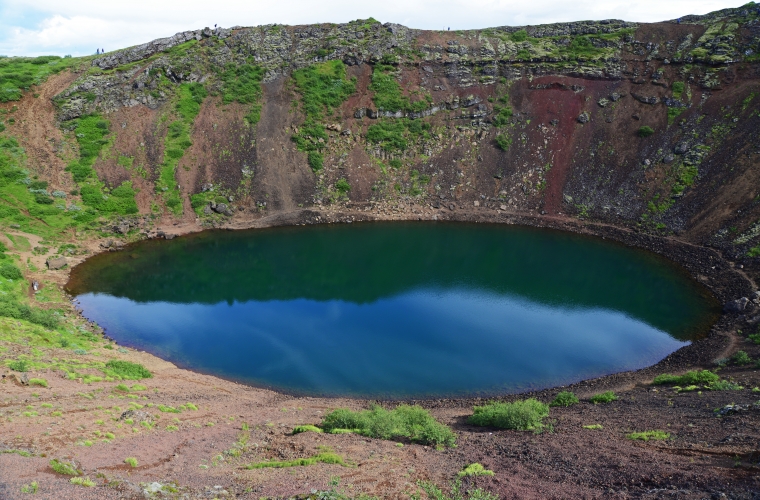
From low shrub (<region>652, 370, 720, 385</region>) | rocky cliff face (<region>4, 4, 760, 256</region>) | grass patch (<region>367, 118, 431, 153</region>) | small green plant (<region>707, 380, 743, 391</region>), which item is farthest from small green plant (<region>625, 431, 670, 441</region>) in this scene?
grass patch (<region>367, 118, 431, 153</region>)

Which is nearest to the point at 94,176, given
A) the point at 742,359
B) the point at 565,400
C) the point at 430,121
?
the point at 430,121

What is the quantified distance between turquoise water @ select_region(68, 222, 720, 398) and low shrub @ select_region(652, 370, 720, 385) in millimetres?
4259

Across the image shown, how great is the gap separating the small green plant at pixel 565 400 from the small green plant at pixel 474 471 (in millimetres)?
12848

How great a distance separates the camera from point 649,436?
73.9ft

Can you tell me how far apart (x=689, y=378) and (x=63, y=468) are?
3455 cm

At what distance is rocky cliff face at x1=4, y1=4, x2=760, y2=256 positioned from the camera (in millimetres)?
67188

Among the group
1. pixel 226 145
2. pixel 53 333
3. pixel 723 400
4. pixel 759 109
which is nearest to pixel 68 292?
pixel 53 333

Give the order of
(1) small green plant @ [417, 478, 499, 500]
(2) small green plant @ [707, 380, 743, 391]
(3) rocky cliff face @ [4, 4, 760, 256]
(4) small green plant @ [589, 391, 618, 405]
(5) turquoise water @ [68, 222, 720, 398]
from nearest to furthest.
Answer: (1) small green plant @ [417, 478, 499, 500], (2) small green plant @ [707, 380, 743, 391], (4) small green plant @ [589, 391, 618, 405], (5) turquoise water @ [68, 222, 720, 398], (3) rocky cliff face @ [4, 4, 760, 256]

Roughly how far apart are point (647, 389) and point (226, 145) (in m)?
62.3

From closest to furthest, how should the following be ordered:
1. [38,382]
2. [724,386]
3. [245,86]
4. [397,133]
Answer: [38,382], [724,386], [397,133], [245,86]

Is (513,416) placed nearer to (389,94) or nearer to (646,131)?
(646,131)

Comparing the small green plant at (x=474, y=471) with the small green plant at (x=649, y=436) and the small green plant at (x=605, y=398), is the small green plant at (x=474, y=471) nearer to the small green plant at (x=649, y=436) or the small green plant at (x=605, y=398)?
the small green plant at (x=649, y=436)

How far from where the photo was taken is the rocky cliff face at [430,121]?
67.2 meters

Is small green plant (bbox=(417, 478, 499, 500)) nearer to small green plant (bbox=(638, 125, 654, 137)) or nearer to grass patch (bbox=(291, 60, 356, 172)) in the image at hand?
grass patch (bbox=(291, 60, 356, 172))
